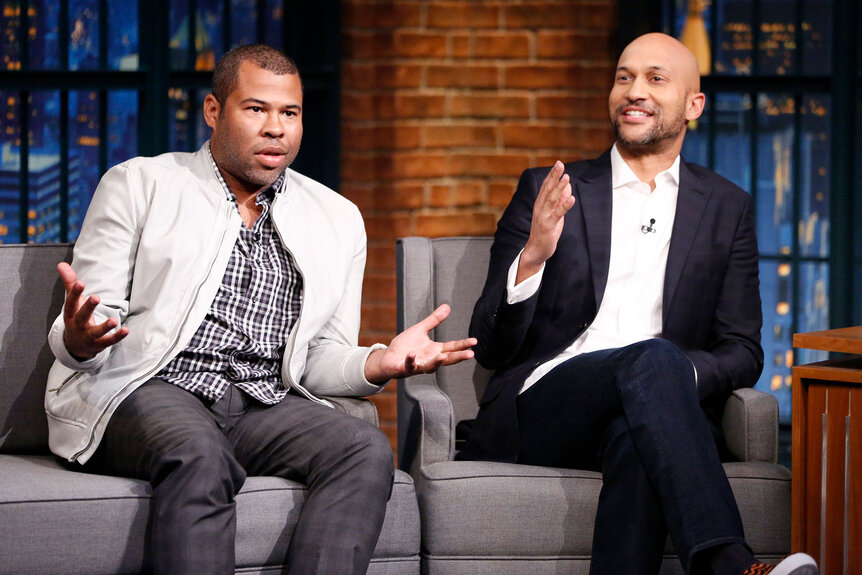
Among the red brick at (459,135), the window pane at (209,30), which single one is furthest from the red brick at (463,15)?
the window pane at (209,30)

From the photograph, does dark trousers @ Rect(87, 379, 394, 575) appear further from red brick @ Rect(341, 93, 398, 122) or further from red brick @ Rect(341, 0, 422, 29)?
red brick @ Rect(341, 0, 422, 29)

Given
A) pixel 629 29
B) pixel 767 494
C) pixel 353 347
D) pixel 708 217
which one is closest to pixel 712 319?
pixel 708 217

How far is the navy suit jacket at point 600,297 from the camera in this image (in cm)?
259

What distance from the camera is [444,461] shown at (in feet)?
8.13

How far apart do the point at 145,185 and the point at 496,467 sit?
1045mm

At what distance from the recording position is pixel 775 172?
13.5ft

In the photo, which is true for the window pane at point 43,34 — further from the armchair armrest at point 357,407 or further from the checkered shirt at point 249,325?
the armchair armrest at point 357,407

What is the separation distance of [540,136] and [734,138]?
90 cm

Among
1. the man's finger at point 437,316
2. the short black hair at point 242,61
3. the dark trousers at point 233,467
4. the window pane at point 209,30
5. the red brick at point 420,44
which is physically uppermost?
the window pane at point 209,30

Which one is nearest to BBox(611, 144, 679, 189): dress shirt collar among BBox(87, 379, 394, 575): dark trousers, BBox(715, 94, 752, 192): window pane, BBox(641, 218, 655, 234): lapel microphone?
BBox(641, 218, 655, 234): lapel microphone

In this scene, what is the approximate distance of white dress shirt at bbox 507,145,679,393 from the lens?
8.80ft

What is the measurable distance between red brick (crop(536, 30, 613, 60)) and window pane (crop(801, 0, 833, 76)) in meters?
0.87

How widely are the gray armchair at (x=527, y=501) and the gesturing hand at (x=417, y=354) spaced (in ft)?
0.49

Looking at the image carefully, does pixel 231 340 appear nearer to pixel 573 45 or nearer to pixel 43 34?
pixel 573 45
